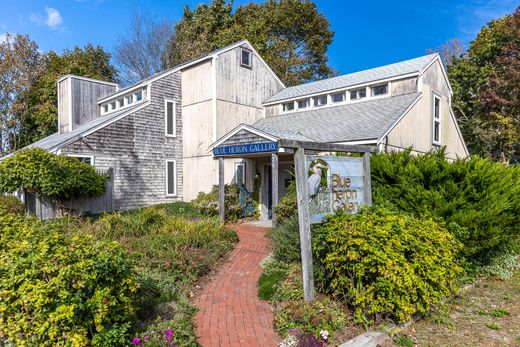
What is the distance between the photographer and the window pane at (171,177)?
1717 centimetres

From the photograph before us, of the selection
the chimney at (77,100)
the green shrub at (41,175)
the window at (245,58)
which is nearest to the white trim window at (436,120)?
the window at (245,58)

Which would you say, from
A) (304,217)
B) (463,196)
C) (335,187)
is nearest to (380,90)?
(463,196)

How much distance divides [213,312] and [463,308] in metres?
3.94

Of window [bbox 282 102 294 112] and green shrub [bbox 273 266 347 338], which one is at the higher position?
window [bbox 282 102 294 112]

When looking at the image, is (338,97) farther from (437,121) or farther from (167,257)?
(167,257)

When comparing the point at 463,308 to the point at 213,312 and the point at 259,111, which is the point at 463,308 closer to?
the point at 213,312

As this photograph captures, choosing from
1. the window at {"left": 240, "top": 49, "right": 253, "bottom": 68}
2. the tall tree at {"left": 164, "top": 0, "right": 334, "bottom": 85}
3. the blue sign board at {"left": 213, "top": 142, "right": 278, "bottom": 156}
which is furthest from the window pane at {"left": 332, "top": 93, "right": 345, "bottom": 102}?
the tall tree at {"left": 164, "top": 0, "right": 334, "bottom": 85}

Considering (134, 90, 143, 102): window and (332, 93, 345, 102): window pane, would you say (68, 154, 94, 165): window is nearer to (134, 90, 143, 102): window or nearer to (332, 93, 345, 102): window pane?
(134, 90, 143, 102): window

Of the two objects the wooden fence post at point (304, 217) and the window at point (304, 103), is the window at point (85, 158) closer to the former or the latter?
the window at point (304, 103)

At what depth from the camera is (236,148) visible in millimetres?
11164

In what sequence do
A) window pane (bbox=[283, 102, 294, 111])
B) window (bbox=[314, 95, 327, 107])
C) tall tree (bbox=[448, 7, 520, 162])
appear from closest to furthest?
window (bbox=[314, 95, 327, 107])
window pane (bbox=[283, 102, 294, 111])
tall tree (bbox=[448, 7, 520, 162])

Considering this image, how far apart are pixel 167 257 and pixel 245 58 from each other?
13825 mm

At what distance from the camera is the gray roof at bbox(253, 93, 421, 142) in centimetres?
1184

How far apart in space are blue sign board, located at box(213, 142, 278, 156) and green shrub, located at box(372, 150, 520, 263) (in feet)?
13.5
